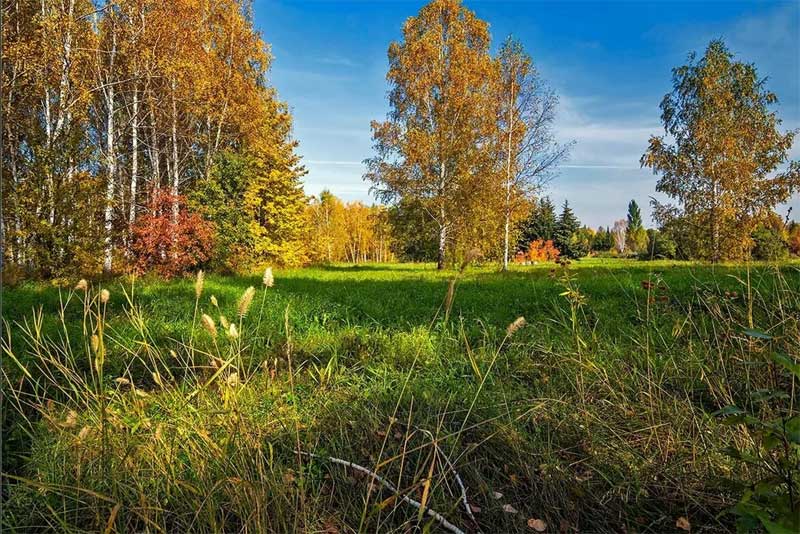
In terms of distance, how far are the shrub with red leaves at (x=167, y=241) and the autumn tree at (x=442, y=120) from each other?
7301 millimetres

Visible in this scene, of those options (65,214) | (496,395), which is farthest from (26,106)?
(496,395)

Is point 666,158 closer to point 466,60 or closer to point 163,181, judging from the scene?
point 466,60

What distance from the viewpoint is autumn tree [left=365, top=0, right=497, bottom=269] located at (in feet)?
51.1

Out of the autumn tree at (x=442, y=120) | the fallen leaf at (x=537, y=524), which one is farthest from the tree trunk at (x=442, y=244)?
the fallen leaf at (x=537, y=524)

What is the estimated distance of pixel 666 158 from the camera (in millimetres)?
14430

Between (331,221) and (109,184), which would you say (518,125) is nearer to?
(109,184)

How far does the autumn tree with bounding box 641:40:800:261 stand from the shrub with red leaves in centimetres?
1412

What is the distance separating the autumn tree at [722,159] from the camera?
1381cm

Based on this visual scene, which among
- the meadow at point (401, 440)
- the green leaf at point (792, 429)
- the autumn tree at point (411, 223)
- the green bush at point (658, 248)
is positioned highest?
the autumn tree at point (411, 223)

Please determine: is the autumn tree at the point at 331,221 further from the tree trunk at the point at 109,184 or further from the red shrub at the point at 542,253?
the tree trunk at the point at 109,184

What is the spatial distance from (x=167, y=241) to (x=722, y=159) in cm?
1670

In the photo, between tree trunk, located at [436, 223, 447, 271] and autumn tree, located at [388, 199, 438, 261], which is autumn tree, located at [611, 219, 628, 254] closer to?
tree trunk, located at [436, 223, 447, 271]

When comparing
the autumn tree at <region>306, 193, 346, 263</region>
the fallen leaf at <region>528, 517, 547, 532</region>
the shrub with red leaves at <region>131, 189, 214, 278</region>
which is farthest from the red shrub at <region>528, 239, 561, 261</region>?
the autumn tree at <region>306, 193, 346, 263</region>

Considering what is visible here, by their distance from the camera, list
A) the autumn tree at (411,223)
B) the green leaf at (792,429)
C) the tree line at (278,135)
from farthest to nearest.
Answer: the autumn tree at (411,223) < the tree line at (278,135) < the green leaf at (792,429)
